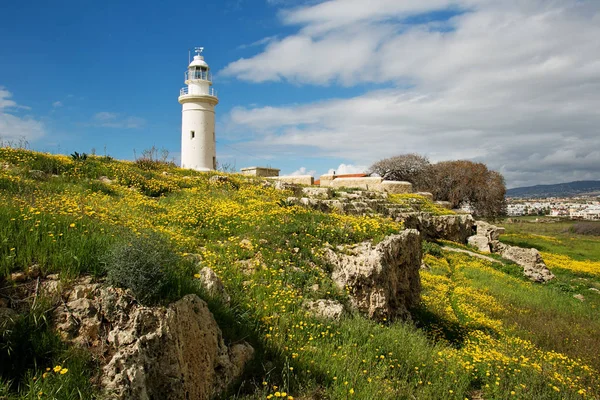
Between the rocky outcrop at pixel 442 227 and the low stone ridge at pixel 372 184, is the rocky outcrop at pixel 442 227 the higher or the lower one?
the lower one

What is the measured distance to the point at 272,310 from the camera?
20.3 feet

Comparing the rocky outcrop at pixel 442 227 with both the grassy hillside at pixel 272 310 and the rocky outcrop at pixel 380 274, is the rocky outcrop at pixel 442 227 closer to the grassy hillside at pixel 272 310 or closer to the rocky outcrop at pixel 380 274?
the grassy hillside at pixel 272 310

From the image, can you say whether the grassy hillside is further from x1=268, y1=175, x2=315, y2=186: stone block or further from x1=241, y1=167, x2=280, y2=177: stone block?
x1=241, y1=167, x2=280, y2=177: stone block

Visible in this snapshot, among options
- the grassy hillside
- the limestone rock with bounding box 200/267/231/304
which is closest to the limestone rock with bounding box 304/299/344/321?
the grassy hillside

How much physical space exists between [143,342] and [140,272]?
0.70 metres

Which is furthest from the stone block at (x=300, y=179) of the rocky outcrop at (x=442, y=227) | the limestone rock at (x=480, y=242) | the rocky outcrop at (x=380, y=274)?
the rocky outcrop at (x=380, y=274)

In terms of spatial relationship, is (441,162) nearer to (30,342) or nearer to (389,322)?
(389,322)

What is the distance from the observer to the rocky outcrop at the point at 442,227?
2459cm

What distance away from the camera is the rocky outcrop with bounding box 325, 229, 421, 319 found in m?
8.03

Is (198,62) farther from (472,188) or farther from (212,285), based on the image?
(472,188)

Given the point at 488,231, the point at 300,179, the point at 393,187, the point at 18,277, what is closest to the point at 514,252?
the point at 488,231

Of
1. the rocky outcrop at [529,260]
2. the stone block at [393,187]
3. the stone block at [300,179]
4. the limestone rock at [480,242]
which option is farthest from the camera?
the stone block at [393,187]

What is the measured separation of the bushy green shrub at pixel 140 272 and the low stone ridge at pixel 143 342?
0.11 meters

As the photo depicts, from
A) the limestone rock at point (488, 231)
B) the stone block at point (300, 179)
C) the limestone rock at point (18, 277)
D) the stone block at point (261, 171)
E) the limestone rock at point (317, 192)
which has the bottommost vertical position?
the limestone rock at point (488, 231)
